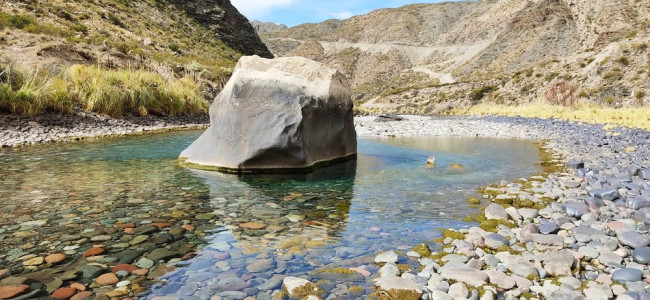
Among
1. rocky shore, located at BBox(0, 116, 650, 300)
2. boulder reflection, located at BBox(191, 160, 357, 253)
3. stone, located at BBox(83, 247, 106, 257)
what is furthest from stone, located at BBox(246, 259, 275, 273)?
stone, located at BBox(83, 247, 106, 257)

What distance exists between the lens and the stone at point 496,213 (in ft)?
16.1

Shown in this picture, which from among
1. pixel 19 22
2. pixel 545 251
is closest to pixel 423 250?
pixel 545 251

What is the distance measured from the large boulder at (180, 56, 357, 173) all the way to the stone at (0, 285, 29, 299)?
5.07 m

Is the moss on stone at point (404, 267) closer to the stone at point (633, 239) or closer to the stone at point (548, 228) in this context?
the stone at point (548, 228)

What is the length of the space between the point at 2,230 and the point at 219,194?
2.60 metres

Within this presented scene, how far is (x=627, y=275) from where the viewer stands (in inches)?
121

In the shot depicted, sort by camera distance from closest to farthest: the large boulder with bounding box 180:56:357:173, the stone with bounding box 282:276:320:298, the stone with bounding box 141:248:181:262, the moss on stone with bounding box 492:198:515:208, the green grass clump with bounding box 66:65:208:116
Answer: the stone with bounding box 282:276:320:298
the stone with bounding box 141:248:181:262
the moss on stone with bounding box 492:198:515:208
the large boulder with bounding box 180:56:357:173
the green grass clump with bounding box 66:65:208:116

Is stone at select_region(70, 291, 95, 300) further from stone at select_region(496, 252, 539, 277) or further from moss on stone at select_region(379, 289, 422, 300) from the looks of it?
stone at select_region(496, 252, 539, 277)

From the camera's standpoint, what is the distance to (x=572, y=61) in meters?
41.7

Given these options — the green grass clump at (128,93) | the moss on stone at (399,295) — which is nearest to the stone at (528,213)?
the moss on stone at (399,295)

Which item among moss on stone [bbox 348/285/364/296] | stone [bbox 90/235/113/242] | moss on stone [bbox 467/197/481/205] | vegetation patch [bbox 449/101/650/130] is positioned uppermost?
vegetation patch [bbox 449/101/650/130]

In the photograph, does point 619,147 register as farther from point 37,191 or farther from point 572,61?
point 572,61

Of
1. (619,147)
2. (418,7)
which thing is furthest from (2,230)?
(418,7)

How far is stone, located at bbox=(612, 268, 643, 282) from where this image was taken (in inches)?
119
